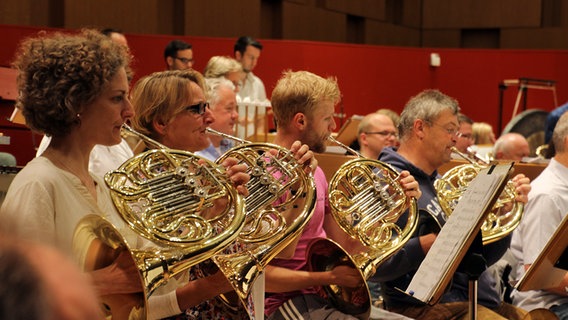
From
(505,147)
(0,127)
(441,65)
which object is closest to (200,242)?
(0,127)

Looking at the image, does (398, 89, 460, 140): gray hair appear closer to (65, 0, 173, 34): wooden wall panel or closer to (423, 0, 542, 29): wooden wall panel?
(65, 0, 173, 34): wooden wall panel

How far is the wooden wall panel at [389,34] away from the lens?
11.1 m

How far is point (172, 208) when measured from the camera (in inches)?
77.6

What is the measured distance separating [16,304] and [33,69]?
1451 mm

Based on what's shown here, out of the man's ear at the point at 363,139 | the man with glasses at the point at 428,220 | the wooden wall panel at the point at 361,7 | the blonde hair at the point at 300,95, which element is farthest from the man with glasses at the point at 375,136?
the wooden wall panel at the point at 361,7

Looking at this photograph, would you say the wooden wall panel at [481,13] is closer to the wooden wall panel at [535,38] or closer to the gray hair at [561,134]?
the wooden wall panel at [535,38]

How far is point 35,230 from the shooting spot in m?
1.77

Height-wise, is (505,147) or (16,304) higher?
(16,304)

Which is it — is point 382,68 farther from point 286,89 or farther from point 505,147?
point 286,89

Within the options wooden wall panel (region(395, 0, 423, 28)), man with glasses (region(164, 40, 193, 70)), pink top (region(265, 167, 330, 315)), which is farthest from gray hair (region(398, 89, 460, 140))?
wooden wall panel (region(395, 0, 423, 28))

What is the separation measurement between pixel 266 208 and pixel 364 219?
496mm

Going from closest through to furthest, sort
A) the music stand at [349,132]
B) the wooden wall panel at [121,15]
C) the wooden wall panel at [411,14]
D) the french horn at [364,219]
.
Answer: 1. the french horn at [364,219]
2. the music stand at [349,132]
3. the wooden wall panel at [121,15]
4. the wooden wall panel at [411,14]

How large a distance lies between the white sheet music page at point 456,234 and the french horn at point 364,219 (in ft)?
1.12

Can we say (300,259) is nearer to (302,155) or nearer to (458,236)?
(302,155)
